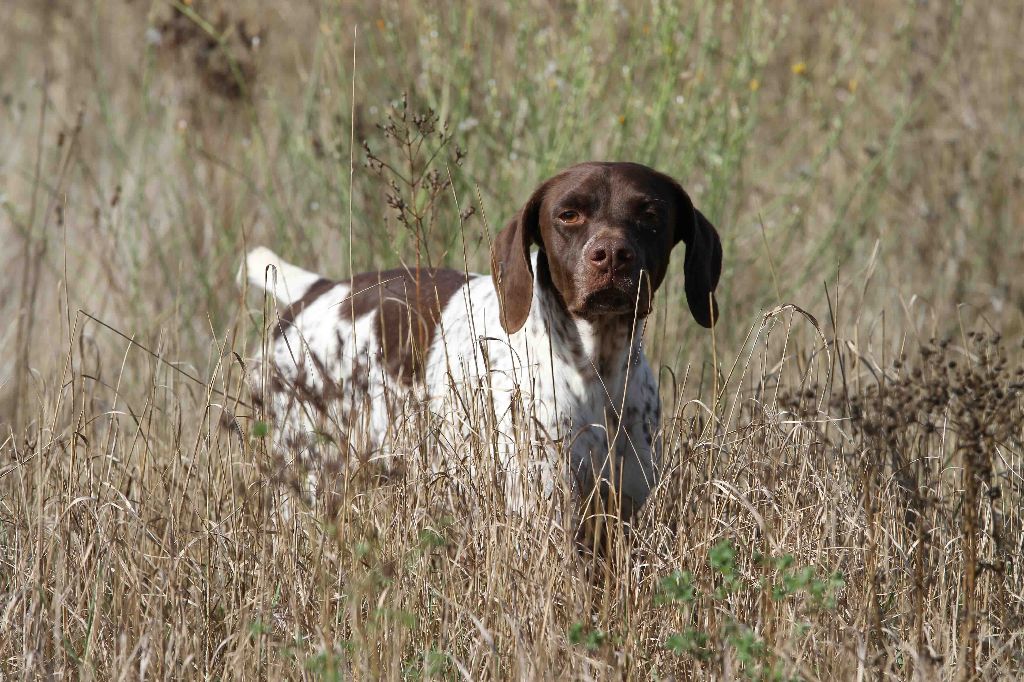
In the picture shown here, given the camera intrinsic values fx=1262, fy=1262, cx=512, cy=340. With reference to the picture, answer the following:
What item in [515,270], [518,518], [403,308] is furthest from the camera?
[403,308]

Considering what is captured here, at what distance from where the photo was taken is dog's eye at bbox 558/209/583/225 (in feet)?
10.8

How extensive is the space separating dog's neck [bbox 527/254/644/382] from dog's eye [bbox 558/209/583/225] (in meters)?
0.19

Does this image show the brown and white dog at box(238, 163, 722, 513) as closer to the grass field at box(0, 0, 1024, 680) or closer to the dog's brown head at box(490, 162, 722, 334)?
the dog's brown head at box(490, 162, 722, 334)

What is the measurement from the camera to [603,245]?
3121 mm

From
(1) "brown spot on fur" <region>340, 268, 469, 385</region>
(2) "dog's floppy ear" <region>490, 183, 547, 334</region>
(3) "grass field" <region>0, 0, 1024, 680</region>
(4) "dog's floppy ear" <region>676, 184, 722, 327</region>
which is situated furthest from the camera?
(1) "brown spot on fur" <region>340, 268, 469, 385</region>

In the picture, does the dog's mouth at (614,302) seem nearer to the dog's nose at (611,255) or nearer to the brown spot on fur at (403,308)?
the dog's nose at (611,255)

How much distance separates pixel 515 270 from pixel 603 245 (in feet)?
0.89

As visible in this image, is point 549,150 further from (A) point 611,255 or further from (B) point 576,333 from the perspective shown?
(A) point 611,255

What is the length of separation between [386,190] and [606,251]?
2.01 m

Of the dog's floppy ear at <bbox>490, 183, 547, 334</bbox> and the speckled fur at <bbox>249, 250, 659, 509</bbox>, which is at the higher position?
the dog's floppy ear at <bbox>490, 183, 547, 334</bbox>

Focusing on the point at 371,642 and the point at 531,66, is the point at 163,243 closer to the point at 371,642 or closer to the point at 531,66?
the point at 531,66

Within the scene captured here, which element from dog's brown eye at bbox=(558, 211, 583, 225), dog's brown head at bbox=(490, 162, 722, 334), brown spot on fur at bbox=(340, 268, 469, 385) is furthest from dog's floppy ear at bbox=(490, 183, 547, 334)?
brown spot on fur at bbox=(340, 268, 469, 385)

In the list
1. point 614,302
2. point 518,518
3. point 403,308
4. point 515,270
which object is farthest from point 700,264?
point 403,308

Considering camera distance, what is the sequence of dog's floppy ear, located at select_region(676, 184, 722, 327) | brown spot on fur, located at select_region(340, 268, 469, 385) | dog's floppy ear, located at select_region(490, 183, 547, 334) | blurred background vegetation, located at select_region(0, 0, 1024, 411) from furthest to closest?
1. blurred background vegetation, located at select_region(0, 0, 1024, 411)
2. brown spot on fur, located at select_region(340, 268, 469, 385)
3. dog's floppy ear, located at select_region(676, 184, 722, 327)
4. dog's floppy ear, located at select_region(490, 183, 547, 334)
